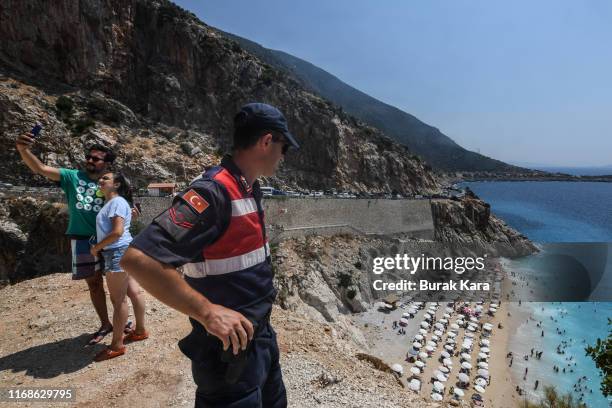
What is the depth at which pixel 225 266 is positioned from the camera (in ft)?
5.04

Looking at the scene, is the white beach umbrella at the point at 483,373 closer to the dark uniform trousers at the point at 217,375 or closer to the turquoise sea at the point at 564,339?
the turquoise sea at the point at 564,339

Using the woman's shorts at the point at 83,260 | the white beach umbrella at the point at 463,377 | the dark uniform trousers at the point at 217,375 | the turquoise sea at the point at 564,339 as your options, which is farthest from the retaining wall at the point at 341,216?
the dark uniform trousers at the point at 217,375

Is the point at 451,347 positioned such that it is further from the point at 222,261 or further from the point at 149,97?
the point at 149,97

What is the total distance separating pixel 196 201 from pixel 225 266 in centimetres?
35

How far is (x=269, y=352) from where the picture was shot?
183 centimetres

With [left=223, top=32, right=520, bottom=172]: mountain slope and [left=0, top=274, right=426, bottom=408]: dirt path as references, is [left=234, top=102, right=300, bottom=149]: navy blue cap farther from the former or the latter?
[left=223, top=32, right=520, bottom=172]: mountain slope

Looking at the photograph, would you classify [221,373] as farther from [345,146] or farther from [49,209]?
[345,146]

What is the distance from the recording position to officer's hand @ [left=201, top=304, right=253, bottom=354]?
133cm

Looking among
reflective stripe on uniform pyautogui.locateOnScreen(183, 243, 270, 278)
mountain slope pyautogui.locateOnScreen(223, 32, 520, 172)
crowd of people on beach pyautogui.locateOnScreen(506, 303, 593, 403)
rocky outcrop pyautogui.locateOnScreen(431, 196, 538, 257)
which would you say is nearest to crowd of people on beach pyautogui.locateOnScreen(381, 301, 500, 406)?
crowd of people on beach pyautogui.locateOnScreen(506, 303, 593, 403)

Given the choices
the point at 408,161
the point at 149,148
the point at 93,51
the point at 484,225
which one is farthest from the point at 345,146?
the point at 93,51

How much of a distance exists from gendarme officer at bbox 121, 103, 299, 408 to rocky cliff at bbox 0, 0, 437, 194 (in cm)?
2713

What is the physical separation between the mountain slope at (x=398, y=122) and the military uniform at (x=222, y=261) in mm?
140680

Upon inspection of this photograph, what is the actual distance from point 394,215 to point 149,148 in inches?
912

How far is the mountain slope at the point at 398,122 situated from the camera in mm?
143625
